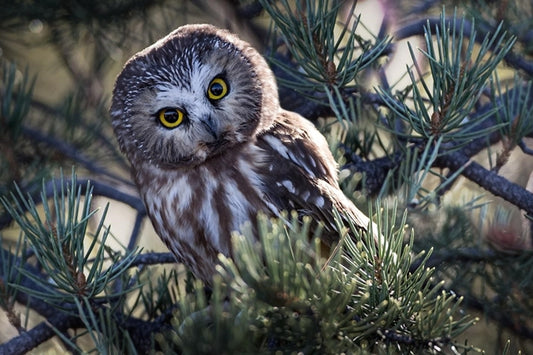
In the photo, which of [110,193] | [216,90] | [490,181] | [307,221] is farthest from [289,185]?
[307,221]

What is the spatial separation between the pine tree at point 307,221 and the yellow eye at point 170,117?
0.36 meters

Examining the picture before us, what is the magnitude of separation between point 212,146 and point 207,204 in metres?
0.22

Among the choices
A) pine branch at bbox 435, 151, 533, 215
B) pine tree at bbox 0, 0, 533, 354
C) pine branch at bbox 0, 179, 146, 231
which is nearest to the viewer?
pine tree at bbox 0, 0, 533, 354

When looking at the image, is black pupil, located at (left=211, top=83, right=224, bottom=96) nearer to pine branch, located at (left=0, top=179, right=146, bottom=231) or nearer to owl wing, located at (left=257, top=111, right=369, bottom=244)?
owl wing, located at (left=257, top=111, right=369, bottom=244)

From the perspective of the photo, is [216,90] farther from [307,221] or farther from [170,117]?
[307,221]

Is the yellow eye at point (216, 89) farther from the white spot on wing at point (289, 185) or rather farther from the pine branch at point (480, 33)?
the pine branch at point (480, 33)

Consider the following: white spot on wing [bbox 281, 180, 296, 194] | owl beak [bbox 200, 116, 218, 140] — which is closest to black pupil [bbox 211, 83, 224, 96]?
owl beak [bbox 200, 116, 218, 140]

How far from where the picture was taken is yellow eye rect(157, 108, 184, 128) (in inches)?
97.0

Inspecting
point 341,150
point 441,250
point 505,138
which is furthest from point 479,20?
point 441,250

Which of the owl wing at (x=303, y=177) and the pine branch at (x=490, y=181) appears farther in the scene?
the owl wing at (x=303, y=177)

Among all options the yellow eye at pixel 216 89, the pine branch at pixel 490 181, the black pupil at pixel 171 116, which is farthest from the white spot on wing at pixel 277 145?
the pine branch at pixel 490 181

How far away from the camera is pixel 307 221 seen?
1.37 meters

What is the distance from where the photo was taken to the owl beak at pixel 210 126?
2393mm

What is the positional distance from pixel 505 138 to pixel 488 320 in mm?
585
